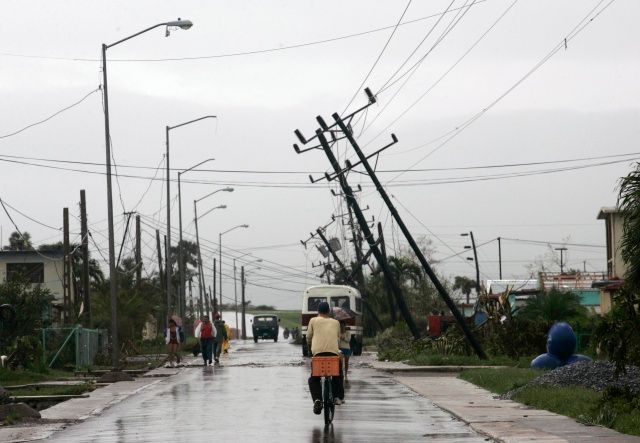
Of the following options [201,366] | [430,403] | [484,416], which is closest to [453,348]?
[201,366]

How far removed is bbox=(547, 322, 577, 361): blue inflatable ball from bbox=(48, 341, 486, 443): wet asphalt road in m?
3.67

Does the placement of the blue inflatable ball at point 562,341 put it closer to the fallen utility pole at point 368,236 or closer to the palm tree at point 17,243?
the fallen utility pole at point 368,236

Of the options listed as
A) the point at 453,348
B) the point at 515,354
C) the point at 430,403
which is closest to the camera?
the point at 430,403

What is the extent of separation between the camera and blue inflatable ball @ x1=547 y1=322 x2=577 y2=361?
28.3 m

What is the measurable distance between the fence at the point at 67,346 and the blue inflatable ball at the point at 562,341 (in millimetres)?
15827

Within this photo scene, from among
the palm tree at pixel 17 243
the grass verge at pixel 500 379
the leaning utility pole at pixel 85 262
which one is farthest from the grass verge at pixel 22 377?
the palm tree at pixel 17 243

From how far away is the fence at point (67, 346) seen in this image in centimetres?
3878

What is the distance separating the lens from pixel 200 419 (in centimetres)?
1842

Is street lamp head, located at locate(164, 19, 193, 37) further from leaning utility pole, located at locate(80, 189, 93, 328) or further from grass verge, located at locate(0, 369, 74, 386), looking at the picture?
leaning utility pole, located at locate(80, 189, 93, 328)

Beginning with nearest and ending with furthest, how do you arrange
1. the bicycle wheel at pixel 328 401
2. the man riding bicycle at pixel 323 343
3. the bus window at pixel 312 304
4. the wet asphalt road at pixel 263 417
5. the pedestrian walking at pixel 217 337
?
1. the wet asphalt road at pixel 263 417
2. the bicycle wheel at pixel 328 401
3. the man riding bicycle at pixel 323 343
4. the pedestrian walking at pixel 217 337
5. the bus window at pixel 312 304

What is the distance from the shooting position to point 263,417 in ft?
61.0

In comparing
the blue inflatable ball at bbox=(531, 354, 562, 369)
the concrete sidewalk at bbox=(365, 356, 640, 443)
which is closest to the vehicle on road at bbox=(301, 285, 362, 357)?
the blue inflatable ball at bbox=(531, 354, 562, 369)

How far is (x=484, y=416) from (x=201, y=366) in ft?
80.1

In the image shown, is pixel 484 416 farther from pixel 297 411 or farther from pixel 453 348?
pixel 453 348
